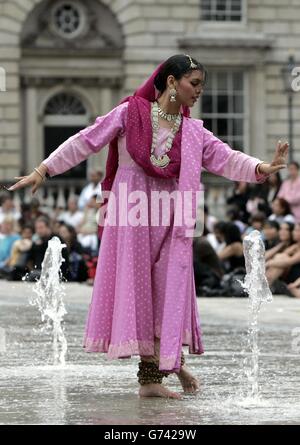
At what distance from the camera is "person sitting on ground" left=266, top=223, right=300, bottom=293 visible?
17.7 metres

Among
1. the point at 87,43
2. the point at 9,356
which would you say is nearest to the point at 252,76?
the point at 87,43

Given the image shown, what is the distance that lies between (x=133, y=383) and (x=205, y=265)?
9581 mm

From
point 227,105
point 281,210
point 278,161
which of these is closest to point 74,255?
point 281,210

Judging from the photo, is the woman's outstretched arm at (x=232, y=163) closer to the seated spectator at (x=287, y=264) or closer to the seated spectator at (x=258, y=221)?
the seated spectator at (x=287, y=264)

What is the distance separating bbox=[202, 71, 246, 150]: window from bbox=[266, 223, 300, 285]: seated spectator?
18231 mm

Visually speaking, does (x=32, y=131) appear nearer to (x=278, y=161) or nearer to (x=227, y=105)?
(x=227, y=105)

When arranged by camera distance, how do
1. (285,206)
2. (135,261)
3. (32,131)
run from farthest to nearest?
(32,131), (285,206), (135,261)

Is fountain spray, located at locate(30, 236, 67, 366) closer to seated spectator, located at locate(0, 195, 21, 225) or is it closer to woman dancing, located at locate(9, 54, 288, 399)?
woman dancing, located at locate(9, 54, 288, 399)

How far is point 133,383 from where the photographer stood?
9219 mm

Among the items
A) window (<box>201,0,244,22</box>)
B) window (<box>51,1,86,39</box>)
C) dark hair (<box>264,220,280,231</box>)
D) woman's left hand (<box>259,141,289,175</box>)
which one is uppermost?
window (<box>201,0,244,22</box>)

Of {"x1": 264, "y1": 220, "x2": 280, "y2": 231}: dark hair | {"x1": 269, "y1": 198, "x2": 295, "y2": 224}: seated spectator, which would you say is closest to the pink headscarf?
{"x1": 264, "y1": 220, "x2": 280, "y2": 231}: dark hair

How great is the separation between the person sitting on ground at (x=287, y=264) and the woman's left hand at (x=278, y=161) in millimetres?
9144

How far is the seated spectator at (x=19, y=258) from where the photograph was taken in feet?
72.6

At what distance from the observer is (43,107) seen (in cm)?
3484
